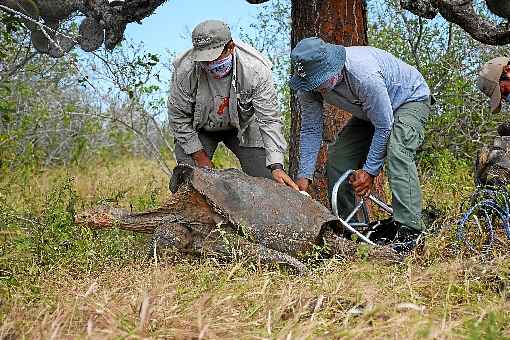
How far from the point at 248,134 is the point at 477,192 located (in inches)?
72.6

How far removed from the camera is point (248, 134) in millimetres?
5742

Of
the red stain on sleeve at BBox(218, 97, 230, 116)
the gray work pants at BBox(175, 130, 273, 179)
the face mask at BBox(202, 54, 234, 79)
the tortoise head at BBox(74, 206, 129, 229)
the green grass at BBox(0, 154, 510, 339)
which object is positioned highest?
the face mask at BBox(202, 54, 234, 79)

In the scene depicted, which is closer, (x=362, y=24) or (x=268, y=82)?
(x=268, y=82)

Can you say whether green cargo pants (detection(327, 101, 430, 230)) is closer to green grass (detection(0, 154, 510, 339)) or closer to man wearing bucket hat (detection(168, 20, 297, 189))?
green grass (detection(0, 154, 510, 339))

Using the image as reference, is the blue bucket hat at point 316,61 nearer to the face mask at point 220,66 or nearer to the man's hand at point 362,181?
the face mask at point 220,66

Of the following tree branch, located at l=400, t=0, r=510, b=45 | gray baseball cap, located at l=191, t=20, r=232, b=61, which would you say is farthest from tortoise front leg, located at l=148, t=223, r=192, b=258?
tree branch, located at l=400, t=0, r=510, b=45

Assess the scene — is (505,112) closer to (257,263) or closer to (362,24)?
(362,24)

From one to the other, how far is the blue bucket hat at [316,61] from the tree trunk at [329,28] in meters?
1.72

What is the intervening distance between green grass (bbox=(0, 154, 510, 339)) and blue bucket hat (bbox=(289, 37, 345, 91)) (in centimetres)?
121

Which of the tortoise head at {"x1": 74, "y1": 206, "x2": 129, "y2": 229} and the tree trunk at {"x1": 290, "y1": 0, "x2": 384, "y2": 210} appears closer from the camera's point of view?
the tortoise head at {"x1": 74, "y1": 206, "x2": 129, "y2": 229}

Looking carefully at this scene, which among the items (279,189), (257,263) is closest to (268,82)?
(279,189)

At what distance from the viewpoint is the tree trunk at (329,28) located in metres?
6.46

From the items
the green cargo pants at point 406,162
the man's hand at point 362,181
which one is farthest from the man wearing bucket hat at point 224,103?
the green cargo pants at point 406,162

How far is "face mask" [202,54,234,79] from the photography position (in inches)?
201
